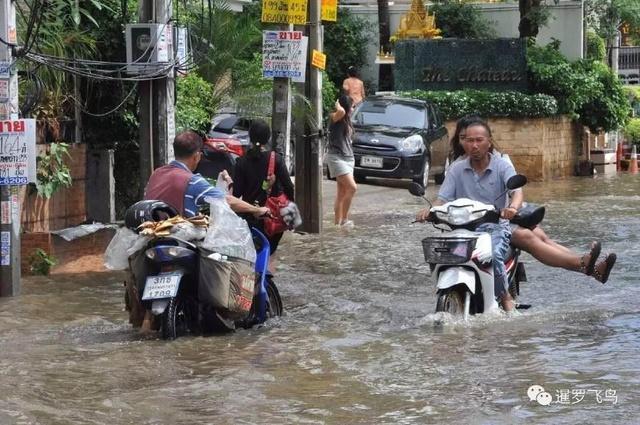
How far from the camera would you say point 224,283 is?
28.8 ft

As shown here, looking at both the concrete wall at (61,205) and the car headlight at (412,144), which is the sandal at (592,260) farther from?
the car headlight at (412,144)

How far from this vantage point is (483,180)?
9.59m

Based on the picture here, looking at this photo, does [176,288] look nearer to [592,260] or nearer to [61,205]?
[592,260]

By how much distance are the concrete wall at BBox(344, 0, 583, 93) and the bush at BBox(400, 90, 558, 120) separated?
188 inches

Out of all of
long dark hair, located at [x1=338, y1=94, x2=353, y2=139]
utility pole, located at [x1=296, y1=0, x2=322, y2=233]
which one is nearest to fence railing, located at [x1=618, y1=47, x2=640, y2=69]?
long dark hair, located at [x1=338, y1=94, x2=353, y2=139]

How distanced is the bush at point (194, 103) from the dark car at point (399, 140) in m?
6.19

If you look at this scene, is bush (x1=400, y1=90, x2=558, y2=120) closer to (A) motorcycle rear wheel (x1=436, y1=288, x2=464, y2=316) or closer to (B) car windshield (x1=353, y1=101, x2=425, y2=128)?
(B) car windshield (x1=353, y1=101, x2=425, y2=128)

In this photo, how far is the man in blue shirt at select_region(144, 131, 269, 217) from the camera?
9.09 meters

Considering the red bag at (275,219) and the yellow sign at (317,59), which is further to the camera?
the yellow sign at (317,59)

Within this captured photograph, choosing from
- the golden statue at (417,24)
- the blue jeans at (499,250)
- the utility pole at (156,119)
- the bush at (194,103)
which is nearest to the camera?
the blue jeans at (499,250)

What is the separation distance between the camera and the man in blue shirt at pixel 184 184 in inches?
A: 358

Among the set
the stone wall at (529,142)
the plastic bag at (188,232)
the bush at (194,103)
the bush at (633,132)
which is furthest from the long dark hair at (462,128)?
the bush at (633,132)

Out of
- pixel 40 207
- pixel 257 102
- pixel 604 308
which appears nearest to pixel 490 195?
pixel 604 308

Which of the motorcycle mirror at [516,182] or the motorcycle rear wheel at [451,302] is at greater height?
the motorcycle mirror at [516,182]
